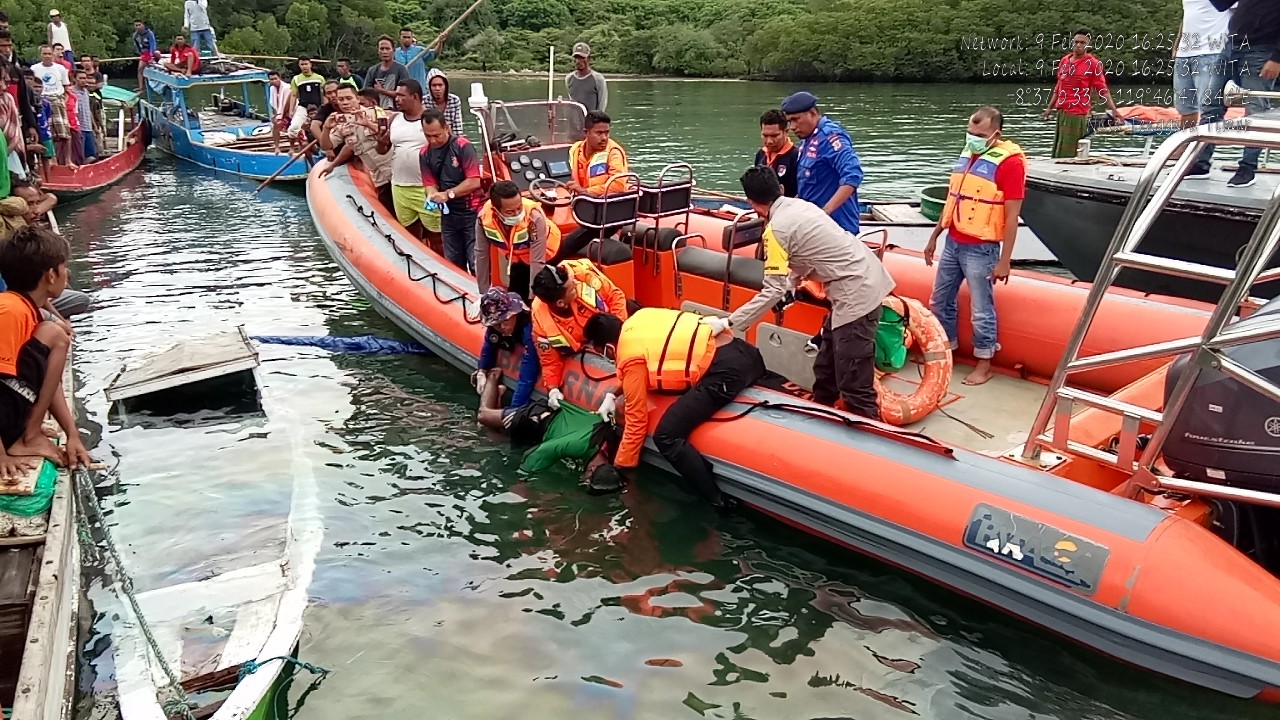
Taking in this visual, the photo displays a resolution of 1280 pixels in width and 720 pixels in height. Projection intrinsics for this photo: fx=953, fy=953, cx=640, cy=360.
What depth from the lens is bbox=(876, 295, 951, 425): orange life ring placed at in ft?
17.7

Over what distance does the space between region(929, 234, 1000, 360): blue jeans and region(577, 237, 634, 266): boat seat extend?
7.23ft

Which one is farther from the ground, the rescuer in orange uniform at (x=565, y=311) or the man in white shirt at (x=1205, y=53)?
the man in white shirt at (x=1205, y=53)

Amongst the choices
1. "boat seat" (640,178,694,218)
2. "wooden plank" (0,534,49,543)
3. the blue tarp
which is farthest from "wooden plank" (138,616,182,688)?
"boat seat" (640,178,694,218)

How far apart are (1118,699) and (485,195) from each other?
5904mm

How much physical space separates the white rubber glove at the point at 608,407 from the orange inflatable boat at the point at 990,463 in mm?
238

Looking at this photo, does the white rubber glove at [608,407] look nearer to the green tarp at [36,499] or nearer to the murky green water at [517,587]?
the murky green water at [517,587]

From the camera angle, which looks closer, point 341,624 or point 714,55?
point 341,624

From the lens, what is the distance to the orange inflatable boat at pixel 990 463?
3799 mm

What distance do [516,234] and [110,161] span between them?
13401mm

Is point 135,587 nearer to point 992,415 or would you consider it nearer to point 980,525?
point 980,525

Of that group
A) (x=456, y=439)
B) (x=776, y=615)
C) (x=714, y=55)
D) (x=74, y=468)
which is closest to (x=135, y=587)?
(x=74, y=468)

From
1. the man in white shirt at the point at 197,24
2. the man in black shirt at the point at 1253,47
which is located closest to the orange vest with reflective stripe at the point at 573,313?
the man in black shirt at the point at 1253,47

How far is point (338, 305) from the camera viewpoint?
991 centimetres

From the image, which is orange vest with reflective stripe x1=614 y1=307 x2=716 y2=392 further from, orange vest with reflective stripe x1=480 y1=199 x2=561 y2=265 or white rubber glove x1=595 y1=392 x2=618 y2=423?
orange vest with reflective stripe x1=480 y1=199 x2=561 y2=265
